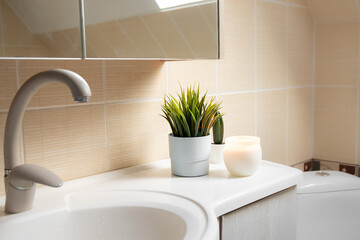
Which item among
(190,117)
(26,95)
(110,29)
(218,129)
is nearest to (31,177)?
(26,95)

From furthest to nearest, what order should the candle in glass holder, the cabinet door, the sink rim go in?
the candle in glass holder → the cabinet door → the sink rim

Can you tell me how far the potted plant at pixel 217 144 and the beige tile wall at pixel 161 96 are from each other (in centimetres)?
17

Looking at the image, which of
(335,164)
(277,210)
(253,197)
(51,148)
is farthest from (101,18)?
(335,164)

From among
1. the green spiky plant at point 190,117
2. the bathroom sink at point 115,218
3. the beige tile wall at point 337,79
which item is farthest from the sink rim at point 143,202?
the beige tile wall at point 337,79

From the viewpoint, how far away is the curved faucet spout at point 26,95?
Result: 85 cm

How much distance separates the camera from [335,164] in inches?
78.1

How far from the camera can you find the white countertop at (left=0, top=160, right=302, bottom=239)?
1007mm

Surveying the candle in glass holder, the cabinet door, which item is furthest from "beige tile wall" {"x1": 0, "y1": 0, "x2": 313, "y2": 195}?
the cabinet door

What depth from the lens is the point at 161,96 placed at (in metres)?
1.36

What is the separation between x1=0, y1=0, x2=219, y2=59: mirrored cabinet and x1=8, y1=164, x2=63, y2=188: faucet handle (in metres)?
0.24

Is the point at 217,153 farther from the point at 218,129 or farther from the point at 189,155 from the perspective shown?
the point at 189,155

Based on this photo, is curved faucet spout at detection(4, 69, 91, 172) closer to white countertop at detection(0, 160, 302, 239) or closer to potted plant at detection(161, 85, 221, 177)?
white countertop at detection(0, 160, 302, 239)

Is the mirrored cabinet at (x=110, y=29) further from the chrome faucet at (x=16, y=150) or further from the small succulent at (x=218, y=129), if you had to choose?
the small succulent at (x=218, y=129)

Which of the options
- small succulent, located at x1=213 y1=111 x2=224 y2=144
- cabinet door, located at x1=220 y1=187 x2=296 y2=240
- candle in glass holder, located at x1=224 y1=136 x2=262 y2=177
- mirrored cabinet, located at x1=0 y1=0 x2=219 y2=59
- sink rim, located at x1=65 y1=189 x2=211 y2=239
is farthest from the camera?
small succulent, located at x1=213 y1=111 x2=224 y2=144
